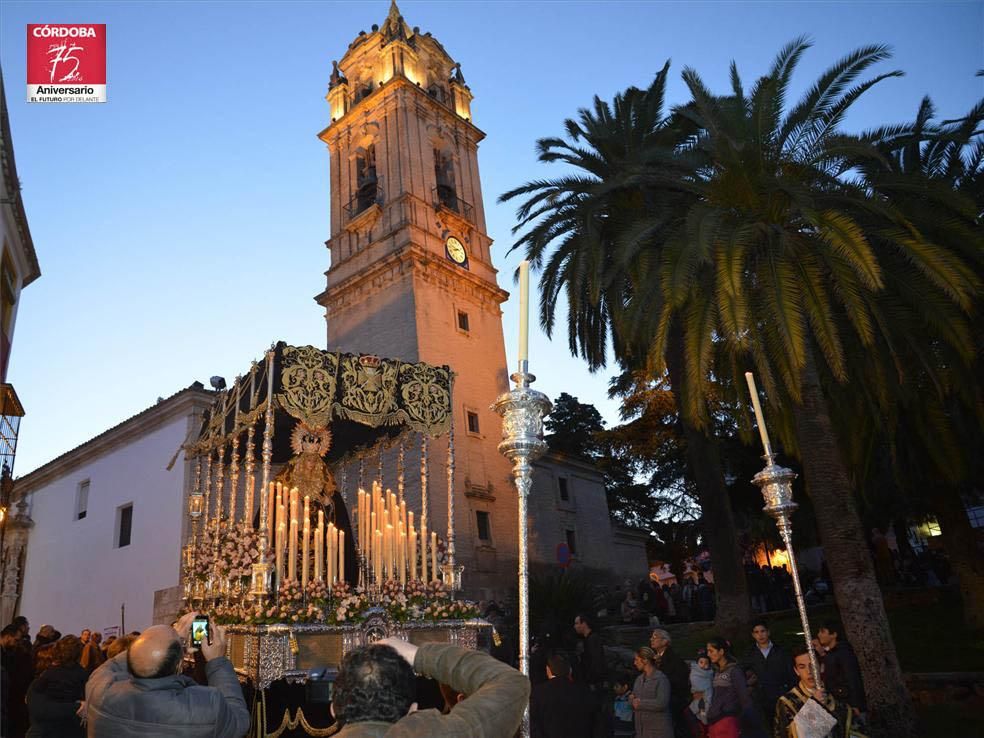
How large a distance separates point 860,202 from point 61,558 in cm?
2530

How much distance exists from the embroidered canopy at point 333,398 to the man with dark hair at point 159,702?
6712 millimetres

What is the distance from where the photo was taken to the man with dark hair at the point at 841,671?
7266 millimetres

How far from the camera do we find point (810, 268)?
12.4 meters

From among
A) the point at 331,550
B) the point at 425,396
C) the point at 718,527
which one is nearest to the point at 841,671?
the point at 331,550

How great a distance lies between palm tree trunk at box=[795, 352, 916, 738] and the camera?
10141mm

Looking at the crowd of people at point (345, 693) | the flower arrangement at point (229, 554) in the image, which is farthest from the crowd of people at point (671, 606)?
the crowd of people at point (345, 693)

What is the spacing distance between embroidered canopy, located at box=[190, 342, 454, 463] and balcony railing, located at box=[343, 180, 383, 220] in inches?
768

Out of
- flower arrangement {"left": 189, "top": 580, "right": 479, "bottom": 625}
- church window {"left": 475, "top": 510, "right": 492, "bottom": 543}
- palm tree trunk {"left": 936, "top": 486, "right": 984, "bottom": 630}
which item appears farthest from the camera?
church window {"left": 475, "top": 510, "right": 492, "bottom": 543}

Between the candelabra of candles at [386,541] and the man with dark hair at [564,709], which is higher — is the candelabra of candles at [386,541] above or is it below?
above

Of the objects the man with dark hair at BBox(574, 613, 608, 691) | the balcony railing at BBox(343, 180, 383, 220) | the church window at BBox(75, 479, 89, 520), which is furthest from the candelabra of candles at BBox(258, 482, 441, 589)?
the balcony railing at BBox(343, 180, 383, 220)

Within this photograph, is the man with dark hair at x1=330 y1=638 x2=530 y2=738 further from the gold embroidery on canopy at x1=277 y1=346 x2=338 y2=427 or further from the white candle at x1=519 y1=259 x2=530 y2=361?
the gold embroidery on canopy at x1=277 y1=346 x2=338 y2=427

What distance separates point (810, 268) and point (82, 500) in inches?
910

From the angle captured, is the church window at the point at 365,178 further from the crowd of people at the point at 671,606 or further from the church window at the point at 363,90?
the crowd of people at the point at 671,606

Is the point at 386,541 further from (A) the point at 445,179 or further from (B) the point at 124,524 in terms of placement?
(A) the point at 445,179
